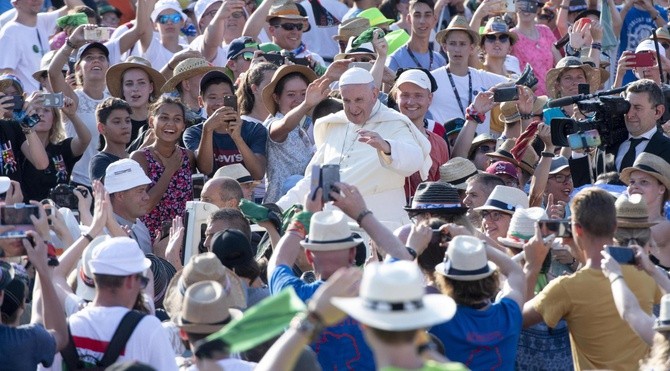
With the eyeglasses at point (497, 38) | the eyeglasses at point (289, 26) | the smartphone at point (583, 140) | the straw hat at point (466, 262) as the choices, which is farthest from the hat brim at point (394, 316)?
the eyeglasses at point (497, 38)

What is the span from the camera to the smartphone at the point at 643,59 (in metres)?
11.0

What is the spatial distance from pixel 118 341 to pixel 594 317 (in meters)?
2.12

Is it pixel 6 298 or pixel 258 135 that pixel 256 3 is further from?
pixel 6 298

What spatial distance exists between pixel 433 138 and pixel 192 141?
1.73 metres

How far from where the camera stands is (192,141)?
392 inches

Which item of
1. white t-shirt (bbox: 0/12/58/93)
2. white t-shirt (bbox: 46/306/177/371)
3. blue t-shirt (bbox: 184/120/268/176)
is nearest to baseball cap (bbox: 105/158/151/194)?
blue t-shirt (bbox: 184/120/268/176)

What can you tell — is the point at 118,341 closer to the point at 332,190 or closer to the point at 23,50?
the point at 332,190

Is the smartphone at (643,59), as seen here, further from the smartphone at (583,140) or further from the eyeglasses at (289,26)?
the eyeglasses at (289,26)

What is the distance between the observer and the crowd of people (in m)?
5.73

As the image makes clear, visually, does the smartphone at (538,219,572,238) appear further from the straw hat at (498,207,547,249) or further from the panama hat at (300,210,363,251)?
the panama hat at (300,210,363,251)

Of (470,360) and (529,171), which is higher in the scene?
(470,360)

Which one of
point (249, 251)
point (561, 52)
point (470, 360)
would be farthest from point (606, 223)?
point (561, 52)

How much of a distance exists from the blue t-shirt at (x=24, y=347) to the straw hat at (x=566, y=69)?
22.4ft

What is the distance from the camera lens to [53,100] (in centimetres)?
1009
